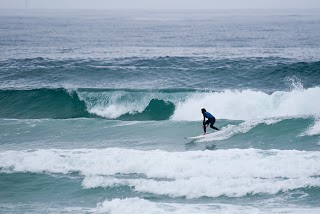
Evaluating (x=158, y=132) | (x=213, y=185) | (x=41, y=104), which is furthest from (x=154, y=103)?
(x=213, y=185)

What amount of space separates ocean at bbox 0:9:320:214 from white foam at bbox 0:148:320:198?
34 mm

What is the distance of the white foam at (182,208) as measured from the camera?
1195 cm

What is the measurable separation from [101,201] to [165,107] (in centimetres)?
1270

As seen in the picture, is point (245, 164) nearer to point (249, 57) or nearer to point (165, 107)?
point (165, 107)

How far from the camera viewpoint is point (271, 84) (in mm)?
28984

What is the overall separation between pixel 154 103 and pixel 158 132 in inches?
211

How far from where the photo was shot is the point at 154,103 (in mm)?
25719

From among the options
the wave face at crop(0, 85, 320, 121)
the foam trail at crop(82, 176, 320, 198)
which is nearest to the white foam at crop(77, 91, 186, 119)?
the wave face at crop(0, 85, 320, 121)

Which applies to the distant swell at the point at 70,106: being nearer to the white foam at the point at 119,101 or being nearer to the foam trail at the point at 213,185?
the white foam at the point at 119,101

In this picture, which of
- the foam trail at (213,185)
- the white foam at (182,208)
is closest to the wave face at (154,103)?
the foam trail at (213,185)

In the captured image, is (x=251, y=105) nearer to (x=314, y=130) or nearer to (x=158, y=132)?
(x=314, y=130)

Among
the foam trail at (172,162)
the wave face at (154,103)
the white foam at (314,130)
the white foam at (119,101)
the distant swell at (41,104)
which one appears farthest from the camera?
the distant swell at (41,104)

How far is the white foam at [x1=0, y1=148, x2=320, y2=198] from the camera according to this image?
13406mm

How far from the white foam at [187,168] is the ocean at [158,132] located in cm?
3
